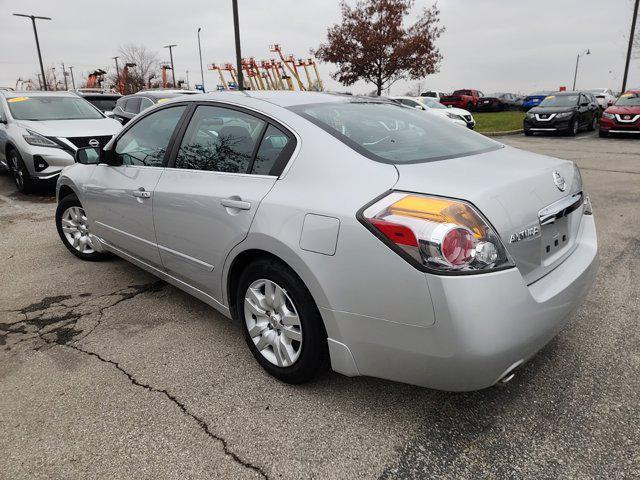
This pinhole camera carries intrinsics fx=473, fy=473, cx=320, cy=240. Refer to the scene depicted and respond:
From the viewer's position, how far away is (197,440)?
2.15 metres

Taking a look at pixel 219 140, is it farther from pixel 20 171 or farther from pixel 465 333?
pixel 20 171

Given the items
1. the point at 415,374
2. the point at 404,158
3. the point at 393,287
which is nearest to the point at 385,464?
the point at 415,374

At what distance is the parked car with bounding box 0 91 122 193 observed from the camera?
24.3 ft

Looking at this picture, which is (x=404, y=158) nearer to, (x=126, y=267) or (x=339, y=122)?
(x=339, y=122)

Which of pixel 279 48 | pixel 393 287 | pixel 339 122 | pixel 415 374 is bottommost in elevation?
pixel 415 374

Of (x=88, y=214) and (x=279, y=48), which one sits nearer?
(x=88, y=214)

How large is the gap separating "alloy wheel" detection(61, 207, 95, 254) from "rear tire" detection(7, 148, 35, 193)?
370cm

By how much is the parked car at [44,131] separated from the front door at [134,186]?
13.3ft

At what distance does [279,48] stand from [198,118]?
33931mm

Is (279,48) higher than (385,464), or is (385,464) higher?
(279,48)

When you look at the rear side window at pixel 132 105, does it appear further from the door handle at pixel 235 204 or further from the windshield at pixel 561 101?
the windshield at pixel 561 101

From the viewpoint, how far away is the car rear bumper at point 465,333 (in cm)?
179

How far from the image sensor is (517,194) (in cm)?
205

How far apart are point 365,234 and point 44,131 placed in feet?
24.5
